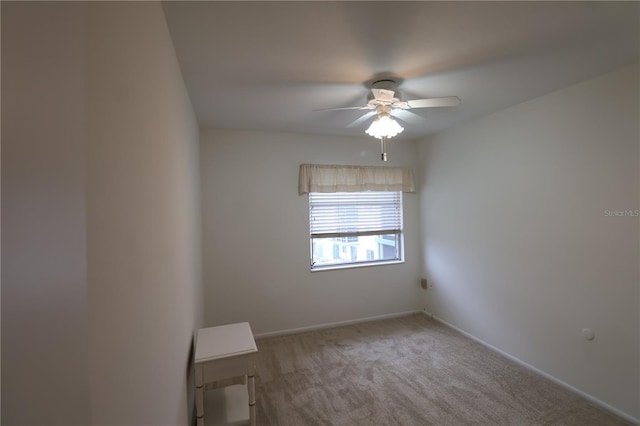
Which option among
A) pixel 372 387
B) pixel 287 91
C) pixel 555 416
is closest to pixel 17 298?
pixel 287 91

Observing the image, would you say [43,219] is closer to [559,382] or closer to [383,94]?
[383,94]

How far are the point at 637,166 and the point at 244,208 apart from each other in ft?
10.9

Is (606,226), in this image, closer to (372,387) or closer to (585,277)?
(585,277)

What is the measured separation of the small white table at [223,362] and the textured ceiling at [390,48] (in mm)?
1813

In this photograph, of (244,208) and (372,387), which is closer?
(372,387)

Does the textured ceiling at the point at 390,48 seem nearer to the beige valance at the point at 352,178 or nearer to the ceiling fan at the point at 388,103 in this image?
the ceiling fan at the point at 388,103

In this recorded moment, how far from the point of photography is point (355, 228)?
3740 mm

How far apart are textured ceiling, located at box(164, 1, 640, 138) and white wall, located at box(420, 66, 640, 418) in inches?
12.1

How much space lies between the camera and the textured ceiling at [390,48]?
4.32ft

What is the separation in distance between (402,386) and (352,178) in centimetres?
231

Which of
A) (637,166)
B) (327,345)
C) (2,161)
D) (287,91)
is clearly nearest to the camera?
(2,161)

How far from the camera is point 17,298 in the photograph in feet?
1.65

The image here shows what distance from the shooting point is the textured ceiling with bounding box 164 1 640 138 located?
132cm

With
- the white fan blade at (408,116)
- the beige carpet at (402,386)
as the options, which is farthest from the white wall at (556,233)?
the white fan blade at (408,116)
